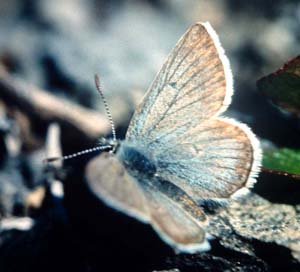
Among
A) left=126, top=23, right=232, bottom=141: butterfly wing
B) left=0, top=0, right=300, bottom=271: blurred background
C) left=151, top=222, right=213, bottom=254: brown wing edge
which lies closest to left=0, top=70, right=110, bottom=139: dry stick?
left=0, top=0, right=300, bottom=271: blurred background

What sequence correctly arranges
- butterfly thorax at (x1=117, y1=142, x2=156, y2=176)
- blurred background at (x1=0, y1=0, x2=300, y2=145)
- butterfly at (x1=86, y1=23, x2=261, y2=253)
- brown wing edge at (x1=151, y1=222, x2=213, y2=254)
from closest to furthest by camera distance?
1. brown wing edge at (x1=151, y1=222, x2=213, y2=254)
2. butterfly at (x1=86, y1=23, x2=261, y2=253)
3. butterfly thorax at (x1=117, y1=142, x2=156, y2=176)
4. blurred background at (x1=0, y1=0, x2=300, y2=145)

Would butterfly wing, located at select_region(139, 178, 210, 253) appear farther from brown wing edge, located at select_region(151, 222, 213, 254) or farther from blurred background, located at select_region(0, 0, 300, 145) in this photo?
blurred background, located at select_region(0, 0, 300, 145)

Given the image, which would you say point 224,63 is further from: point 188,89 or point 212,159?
point 212,159

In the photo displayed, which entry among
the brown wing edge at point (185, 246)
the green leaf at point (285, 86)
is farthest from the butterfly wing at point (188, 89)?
the brown wing edge at point (185, 246)

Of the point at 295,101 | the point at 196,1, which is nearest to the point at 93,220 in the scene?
the point at 295,101

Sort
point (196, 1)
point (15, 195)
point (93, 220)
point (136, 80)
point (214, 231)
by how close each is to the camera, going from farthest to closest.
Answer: point (196, 1), point (136, 80), point (15, 195), point (93, 220), point (214, 231)

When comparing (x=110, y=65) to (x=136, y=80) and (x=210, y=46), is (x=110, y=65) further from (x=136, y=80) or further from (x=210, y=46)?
(x=210, y=46)
